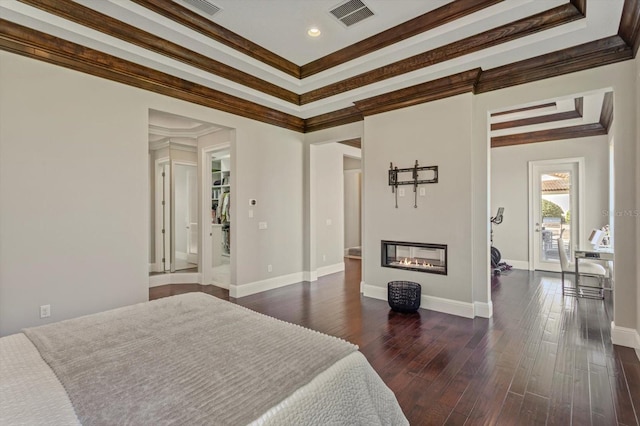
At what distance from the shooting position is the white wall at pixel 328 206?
6.32 m

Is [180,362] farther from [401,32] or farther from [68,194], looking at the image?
[401,32]

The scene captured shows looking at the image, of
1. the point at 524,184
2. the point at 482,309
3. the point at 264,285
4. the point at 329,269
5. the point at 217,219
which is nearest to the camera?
the point at 482,309

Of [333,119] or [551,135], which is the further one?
[551,135]

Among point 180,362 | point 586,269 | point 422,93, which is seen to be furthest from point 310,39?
point 586,269

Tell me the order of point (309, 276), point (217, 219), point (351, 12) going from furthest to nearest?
point (217, 219), point (309, 276), point (351, 12)

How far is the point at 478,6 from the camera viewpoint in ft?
9.30

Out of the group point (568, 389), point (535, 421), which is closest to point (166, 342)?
point (535, 421)

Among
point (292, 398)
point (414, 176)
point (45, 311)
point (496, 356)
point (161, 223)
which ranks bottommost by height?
point (496, 356)

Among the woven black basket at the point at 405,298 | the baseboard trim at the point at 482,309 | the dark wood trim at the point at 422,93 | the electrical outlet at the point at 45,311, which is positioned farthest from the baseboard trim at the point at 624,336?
the electrical outlet at the point at 45,311

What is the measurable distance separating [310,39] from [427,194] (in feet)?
8.05

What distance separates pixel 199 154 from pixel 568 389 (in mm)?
5889

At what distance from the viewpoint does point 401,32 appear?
3.31 m

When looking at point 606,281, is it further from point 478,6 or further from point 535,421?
point 478,6

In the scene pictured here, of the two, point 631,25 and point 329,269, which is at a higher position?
point 631,25
